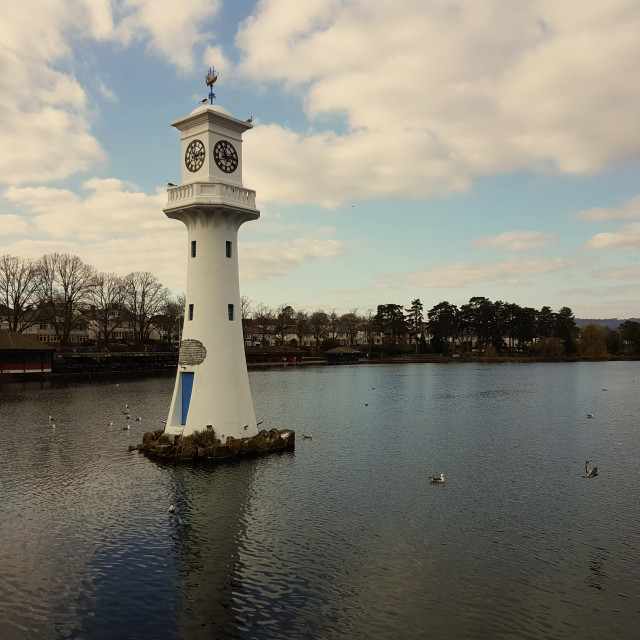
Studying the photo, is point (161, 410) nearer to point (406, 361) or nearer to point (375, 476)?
point (375, 476)

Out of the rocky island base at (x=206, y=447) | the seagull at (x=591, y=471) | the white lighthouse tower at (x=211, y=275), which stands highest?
the white lighthouse tower at (x=211, y=275)

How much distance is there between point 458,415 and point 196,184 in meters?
34.9

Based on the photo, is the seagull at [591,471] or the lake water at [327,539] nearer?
the lake water at [327,539]

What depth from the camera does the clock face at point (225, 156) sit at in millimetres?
32562

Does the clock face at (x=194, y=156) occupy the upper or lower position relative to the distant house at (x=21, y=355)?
upper

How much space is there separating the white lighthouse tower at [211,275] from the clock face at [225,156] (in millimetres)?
60

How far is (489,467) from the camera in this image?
3169 cm

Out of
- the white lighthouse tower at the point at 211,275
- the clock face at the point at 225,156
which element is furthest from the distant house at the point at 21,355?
the clock face at the point at 225,156

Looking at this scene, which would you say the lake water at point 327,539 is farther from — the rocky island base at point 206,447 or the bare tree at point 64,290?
the bare tree at point 64,290

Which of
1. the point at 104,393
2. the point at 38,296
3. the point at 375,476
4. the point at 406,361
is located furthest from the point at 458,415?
the point at 406,361

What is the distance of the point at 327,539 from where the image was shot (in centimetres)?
2022

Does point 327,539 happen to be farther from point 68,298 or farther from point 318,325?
point 318,325

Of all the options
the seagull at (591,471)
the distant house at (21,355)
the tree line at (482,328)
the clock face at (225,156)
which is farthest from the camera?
the tree line at (482,328)

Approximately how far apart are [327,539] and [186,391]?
15.9 metres
